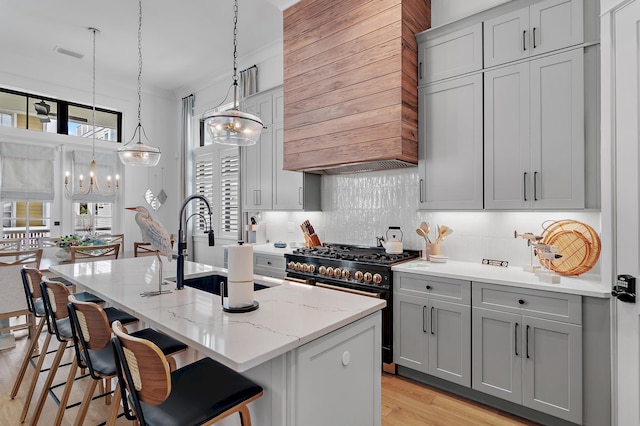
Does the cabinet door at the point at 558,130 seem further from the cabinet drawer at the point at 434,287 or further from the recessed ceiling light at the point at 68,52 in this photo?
the recessed ceiling light at the point at 68,52

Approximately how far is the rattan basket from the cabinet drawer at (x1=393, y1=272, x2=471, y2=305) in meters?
0.59

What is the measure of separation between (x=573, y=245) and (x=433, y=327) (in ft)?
3.71

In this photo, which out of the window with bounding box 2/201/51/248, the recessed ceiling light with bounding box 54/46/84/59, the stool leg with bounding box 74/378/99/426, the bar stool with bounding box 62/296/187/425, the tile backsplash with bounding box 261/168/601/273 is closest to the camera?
the bar stool with bounding box 62/296/187/425

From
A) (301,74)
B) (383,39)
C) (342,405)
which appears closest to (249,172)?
(301,74)

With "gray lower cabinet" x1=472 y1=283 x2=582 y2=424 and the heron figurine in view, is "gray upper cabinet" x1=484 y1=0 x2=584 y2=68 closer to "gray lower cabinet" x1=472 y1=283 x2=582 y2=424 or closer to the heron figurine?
"gray lower cabinet" x1=472 y1=283 x2=582 y2=424

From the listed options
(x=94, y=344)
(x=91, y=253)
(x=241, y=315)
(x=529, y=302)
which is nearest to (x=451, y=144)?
(x=529, y=302)

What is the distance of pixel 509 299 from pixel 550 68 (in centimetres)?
161

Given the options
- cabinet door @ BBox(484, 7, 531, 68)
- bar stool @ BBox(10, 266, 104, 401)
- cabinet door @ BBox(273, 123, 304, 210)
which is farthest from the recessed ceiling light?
cabinet door @ BBox(484, 7, 531, 68)

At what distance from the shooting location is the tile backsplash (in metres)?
2.73

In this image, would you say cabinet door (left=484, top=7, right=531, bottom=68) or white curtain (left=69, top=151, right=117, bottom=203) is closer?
cabinet door (left=484, top=7, right=531, bottom=68)

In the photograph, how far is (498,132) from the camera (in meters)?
2.56

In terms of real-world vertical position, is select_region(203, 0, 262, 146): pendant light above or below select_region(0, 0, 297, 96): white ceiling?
below

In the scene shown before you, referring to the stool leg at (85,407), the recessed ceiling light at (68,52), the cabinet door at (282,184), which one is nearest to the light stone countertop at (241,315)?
the stool leg at (85,407)

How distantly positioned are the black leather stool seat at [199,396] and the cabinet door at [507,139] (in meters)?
2.18
